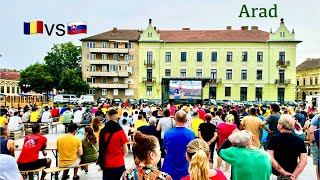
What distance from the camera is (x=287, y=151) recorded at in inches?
202

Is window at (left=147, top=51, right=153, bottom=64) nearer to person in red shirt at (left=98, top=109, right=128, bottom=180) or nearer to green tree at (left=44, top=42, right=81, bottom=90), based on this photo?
green tree at (left=44, top=42, right=81, bottom=90)

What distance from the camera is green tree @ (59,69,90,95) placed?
6120 centimetres

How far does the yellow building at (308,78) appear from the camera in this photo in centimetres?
6944

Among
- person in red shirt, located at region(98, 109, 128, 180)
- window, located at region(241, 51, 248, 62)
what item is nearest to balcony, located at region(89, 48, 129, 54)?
window, located at region(241, 51, 248, 62)

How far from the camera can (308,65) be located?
7719 cm

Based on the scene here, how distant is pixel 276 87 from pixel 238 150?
2374 inches

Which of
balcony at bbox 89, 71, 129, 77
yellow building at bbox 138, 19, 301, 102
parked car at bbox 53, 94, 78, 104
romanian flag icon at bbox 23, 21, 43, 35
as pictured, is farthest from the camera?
balcony at bbox 89, 71, 129, 77

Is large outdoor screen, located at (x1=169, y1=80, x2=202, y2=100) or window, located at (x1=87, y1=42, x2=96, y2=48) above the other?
window, located at (x1=87, y1=42, x2=96, y2=48)

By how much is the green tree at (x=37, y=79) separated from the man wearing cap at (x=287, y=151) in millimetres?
62212

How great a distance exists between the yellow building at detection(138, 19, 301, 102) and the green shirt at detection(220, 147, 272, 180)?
57368mm

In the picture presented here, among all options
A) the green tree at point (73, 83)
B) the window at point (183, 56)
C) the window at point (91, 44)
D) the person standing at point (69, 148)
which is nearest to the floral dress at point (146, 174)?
the person standing at point (69, 148)

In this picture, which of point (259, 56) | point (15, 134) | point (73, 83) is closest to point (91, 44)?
point (73, 83)

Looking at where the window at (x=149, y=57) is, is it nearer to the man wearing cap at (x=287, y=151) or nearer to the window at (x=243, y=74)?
the window at (x=243, y=74)

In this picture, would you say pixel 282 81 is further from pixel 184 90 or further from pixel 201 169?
pixel 201 169
